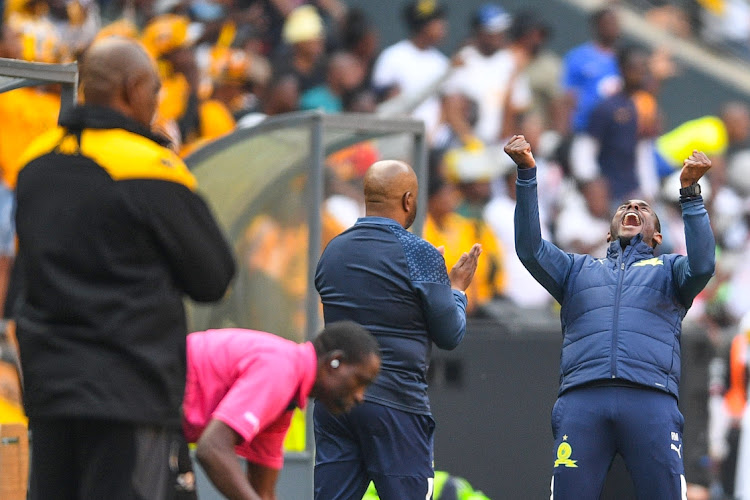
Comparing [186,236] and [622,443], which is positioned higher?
[186,236]

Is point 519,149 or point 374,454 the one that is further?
point 519,149

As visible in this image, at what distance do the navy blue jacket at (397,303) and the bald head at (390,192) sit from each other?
0.36 ft

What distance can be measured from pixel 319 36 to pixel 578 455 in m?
7.01

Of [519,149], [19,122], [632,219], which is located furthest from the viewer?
[19,122]

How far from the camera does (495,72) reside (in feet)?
44.9

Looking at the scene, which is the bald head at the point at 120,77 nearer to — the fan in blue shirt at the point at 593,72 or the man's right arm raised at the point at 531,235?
the man's right arm raised at the point at 531,235

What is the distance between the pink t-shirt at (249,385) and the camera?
15.0ft

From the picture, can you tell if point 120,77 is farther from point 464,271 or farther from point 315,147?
point 315,147

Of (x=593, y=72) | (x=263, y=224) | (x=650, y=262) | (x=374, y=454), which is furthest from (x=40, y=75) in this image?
(x=593, y=72)

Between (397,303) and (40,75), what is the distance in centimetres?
200

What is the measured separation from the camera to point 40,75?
6.40 m

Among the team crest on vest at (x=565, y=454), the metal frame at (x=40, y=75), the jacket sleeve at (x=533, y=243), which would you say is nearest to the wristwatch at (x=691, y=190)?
the jacket sleeve at (x=533, y=243)

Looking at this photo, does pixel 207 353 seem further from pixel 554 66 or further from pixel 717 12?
pixel 717 12

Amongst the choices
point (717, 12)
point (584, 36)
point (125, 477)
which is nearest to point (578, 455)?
point (125, 477)
